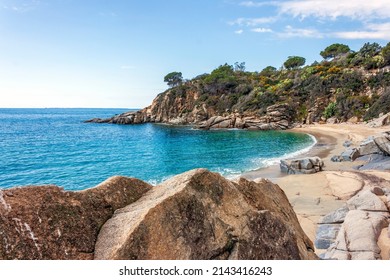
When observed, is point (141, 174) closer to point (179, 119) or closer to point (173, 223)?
point (173, 223)

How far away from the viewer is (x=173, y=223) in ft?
16.4

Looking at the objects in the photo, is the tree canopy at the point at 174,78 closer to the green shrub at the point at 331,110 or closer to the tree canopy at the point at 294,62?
the tree canopy at the point at 294,62

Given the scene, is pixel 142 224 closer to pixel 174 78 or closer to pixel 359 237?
pixel 359 237

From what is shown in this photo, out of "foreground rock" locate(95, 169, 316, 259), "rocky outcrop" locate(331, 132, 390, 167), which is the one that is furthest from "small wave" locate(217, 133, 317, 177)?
"foreground rock" locate(95, 169, 316, 259)

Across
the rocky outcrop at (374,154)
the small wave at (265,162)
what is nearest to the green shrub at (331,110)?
the small wave at (265,162)

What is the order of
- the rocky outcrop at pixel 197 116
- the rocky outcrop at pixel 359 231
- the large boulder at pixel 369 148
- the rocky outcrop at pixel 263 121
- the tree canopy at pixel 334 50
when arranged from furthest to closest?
the tree canopy at pixel 334 50 → the rocky outcrop at pixel 197 116 → the rocky outcrop at pixel 263 121 → the large boulder at pixel 369 148 → the rocky outcrop at pixel 359 231

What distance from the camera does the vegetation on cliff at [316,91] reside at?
247ft

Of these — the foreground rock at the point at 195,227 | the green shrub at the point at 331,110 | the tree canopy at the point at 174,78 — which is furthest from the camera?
the tree canopy at the point at 174,78

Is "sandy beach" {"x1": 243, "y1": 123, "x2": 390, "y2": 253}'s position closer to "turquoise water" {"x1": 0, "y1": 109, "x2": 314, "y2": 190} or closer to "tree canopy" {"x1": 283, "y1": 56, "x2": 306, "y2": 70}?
"turquoise water" {"x1": 0, "y1": 109, "x2": 314, "y2": 190}

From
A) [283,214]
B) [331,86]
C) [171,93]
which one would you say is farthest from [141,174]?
[171,93]

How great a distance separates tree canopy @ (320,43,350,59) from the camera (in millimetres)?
122000

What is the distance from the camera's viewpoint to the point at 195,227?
16.9 feet

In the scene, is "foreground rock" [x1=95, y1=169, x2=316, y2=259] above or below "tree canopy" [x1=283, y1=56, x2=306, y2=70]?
below

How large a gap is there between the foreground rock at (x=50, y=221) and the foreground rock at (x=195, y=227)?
30 centimetres
